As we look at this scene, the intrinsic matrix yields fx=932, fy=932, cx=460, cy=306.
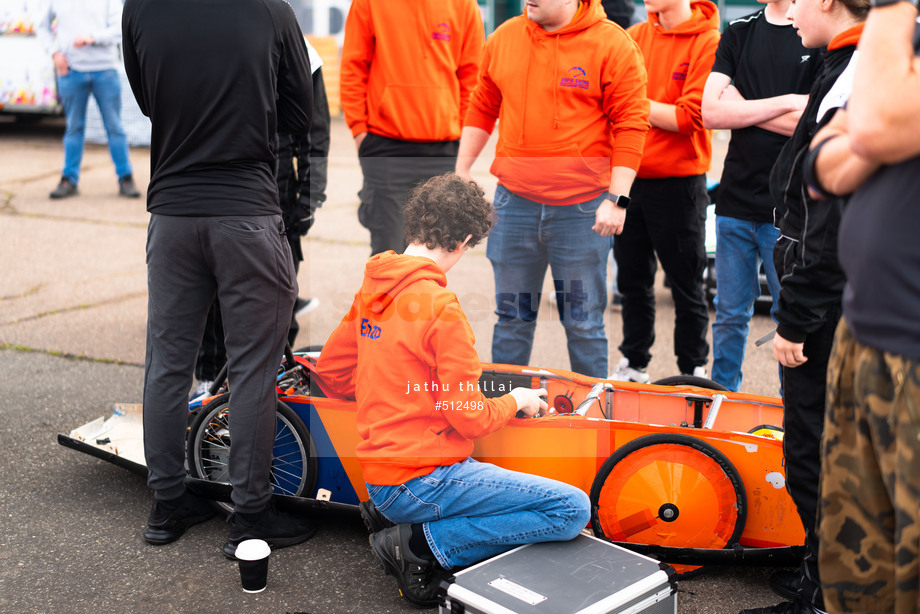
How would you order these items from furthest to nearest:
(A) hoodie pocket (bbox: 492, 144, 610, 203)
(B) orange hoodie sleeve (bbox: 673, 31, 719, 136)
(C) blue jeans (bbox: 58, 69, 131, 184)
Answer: (C) blue jeans (bbox: 58, 69, 131, 184)
(B) orange hoodie sleeve (bbox: 673, 31, 719, 136)
(A) hoodie pocket (bbox: 492, 144, 610, 203)

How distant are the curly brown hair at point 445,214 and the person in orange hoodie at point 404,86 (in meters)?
1.71

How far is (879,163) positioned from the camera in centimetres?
179

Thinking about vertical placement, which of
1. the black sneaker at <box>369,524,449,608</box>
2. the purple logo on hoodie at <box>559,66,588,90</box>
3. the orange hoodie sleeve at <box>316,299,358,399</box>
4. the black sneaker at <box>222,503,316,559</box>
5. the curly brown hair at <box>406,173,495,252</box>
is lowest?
the black sneaker at <box>222,503,316,559</box>

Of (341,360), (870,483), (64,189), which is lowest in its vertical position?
(64,189)

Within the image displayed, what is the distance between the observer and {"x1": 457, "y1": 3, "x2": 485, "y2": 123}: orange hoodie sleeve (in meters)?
4.89

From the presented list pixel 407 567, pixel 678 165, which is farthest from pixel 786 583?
pixel 678 165

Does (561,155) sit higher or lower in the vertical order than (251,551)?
higher

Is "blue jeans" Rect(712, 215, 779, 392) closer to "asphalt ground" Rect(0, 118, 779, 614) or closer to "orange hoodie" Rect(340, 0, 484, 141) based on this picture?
"asphalt ground" Rect(0, 118, 779, 614)

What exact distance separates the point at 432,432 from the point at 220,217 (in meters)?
0.99

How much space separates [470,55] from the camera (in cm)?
494

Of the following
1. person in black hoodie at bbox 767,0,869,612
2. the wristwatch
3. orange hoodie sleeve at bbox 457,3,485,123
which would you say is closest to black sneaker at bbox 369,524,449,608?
person in black hoodie at bbox 767,0,869,612

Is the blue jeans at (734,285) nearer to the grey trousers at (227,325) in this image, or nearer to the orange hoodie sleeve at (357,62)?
the orange hoodie sleeve at (357,62)

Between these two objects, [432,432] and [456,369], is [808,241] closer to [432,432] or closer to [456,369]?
[456,369]

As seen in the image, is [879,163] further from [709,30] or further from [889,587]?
[709,30]
